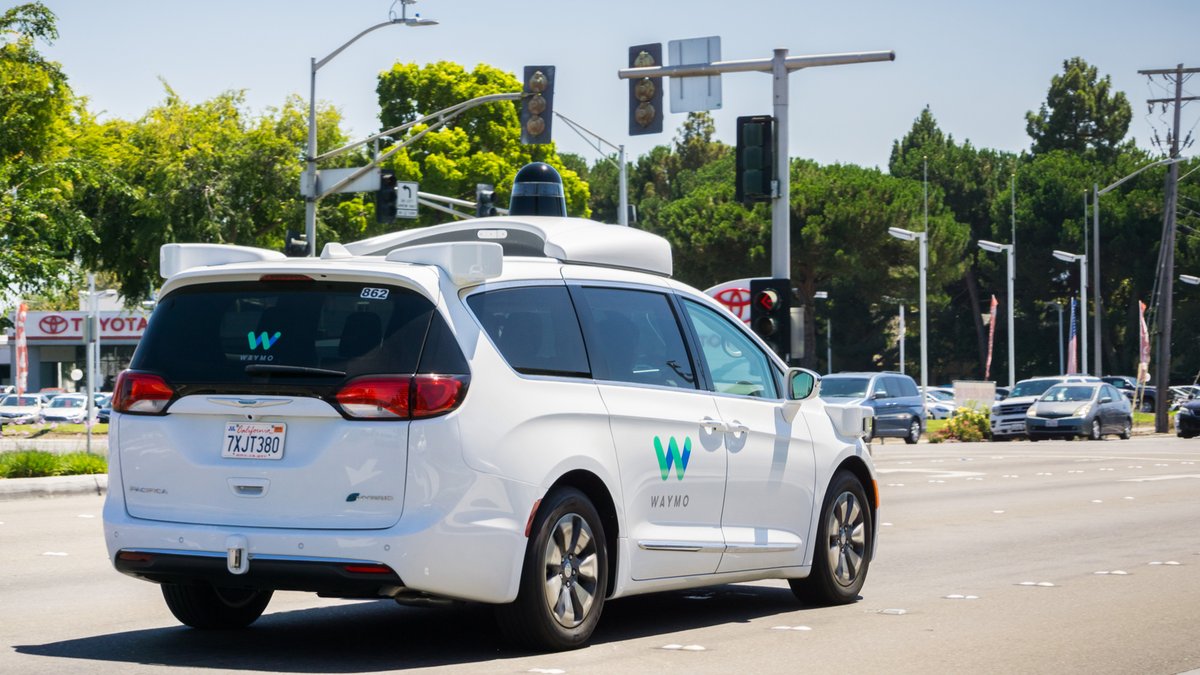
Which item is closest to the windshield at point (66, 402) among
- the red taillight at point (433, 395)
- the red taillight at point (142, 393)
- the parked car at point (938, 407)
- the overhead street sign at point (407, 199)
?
the overhead street sign at point (407, 199)

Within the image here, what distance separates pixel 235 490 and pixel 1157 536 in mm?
10135

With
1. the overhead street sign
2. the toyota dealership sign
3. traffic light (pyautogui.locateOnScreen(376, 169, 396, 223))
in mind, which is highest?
the overhead street sign

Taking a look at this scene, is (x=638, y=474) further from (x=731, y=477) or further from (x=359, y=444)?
(x=359, y=444)

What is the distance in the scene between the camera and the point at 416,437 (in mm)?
7051

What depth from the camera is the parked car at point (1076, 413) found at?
135 feet

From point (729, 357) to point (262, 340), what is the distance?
289 centimetres

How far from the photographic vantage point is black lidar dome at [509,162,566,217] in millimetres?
11531

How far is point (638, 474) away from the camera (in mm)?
8109

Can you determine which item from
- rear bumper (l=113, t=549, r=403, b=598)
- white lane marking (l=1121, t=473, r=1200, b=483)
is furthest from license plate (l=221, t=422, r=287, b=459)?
white lane marking (l=1121, t=473, r=1200, b=483)

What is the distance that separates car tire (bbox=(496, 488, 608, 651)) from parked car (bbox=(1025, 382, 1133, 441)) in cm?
3510

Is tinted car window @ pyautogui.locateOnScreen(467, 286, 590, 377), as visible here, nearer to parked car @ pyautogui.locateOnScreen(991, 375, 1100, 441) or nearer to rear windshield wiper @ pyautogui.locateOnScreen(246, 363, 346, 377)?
rear windshield wiper @ pyautogui.locateOnScreen(246, 363, 346, 377)

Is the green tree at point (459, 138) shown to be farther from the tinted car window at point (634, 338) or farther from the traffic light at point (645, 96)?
the tinted car window at point (634, 338)

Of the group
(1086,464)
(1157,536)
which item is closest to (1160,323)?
(1086,464)

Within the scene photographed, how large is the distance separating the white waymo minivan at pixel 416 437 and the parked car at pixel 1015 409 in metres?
34.9
